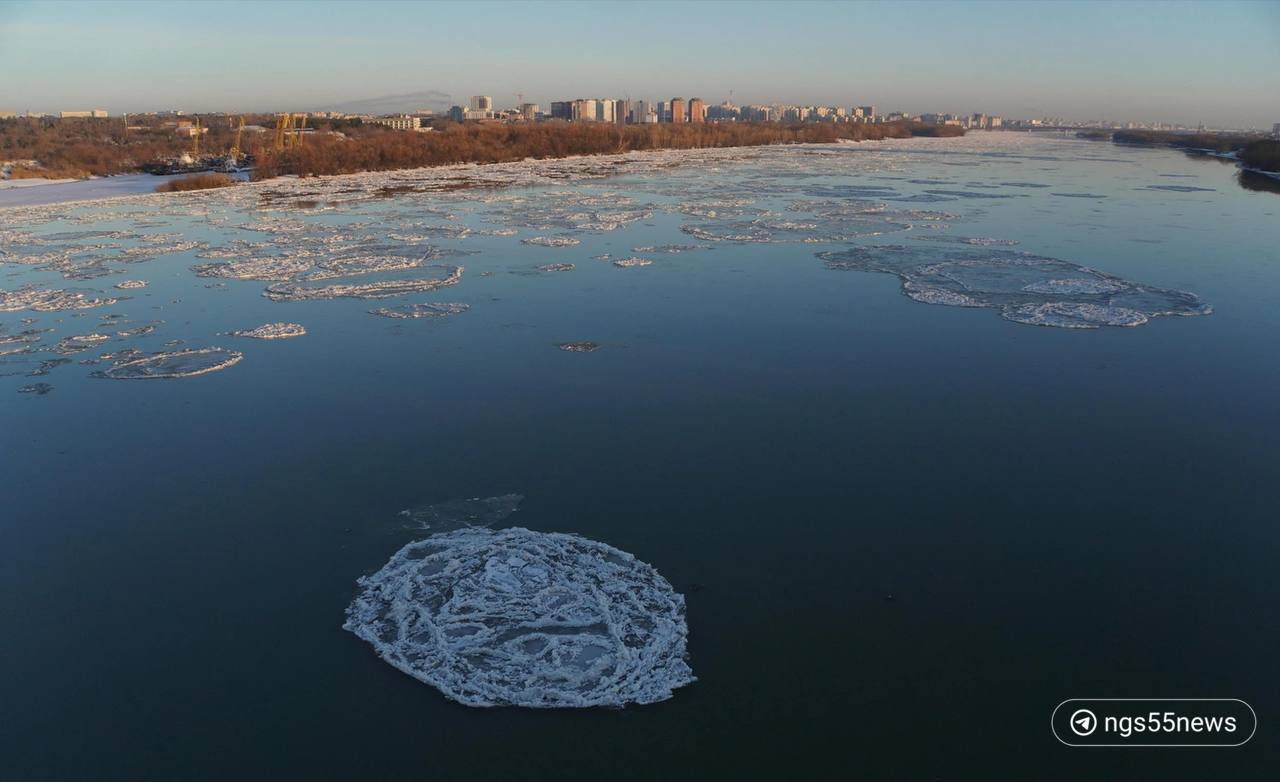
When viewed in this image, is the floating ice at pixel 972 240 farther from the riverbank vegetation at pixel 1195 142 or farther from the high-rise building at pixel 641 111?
the high-rise building at pixel 641 111

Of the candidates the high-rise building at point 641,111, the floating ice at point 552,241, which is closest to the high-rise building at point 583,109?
the high-rise building at point 641,111

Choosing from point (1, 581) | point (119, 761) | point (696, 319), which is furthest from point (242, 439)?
point (696, 319)

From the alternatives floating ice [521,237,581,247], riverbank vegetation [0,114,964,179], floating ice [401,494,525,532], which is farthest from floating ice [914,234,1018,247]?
riverbank vegetation [0,114,964,179]

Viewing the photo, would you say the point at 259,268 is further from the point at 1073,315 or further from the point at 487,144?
the point at 487,144

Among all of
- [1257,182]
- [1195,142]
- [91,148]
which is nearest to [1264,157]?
[1257,182]

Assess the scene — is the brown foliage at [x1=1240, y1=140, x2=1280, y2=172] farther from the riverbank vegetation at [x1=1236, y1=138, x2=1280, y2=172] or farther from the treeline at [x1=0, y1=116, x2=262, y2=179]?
the treeline at [x1=0, y1=116, x2=262, y2=179]

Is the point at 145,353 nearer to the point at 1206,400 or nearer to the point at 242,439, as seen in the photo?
the point at 242,439
